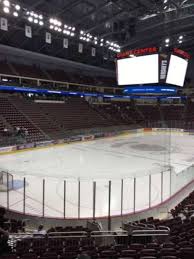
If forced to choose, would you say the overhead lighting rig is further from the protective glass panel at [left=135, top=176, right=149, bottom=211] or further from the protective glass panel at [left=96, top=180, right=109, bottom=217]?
the protective glass panel at [left=135, top=176, right=149, bottom=211]

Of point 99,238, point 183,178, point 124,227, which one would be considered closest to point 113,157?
point 183,178

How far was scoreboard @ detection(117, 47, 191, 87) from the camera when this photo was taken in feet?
33.3

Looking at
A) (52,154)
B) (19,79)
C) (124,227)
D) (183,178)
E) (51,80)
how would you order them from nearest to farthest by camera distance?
(124,227), (183,178), (52,154), (19,79), (51,80)

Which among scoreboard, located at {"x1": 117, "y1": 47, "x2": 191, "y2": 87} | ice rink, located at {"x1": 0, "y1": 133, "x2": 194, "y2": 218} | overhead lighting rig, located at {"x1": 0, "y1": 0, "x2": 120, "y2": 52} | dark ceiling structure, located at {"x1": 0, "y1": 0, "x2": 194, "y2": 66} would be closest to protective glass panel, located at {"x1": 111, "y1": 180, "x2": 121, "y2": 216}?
ice rink, located at {"x1": 0, "y1": 133, "x2": 194, "y2": 218}

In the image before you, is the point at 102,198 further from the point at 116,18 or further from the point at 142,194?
the point at 116,18

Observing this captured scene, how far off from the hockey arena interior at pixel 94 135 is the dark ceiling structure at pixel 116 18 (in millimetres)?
120

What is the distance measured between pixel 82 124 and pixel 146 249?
24727 mm

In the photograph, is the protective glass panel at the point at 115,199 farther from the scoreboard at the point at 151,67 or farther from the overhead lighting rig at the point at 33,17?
the overhead lighting rig at the point at 33,17

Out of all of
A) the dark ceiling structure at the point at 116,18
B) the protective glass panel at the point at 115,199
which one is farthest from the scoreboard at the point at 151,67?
the dark ceiling structure at the point at 116,18

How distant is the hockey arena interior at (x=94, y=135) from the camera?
5738mm

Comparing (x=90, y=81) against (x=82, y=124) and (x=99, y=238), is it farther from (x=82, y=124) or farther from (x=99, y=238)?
(x=99, y=238)

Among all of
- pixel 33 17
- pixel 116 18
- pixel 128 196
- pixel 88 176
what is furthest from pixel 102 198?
pixel 116 18

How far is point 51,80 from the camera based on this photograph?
3188cm

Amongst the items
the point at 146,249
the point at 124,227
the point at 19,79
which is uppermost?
the point at 19,79
